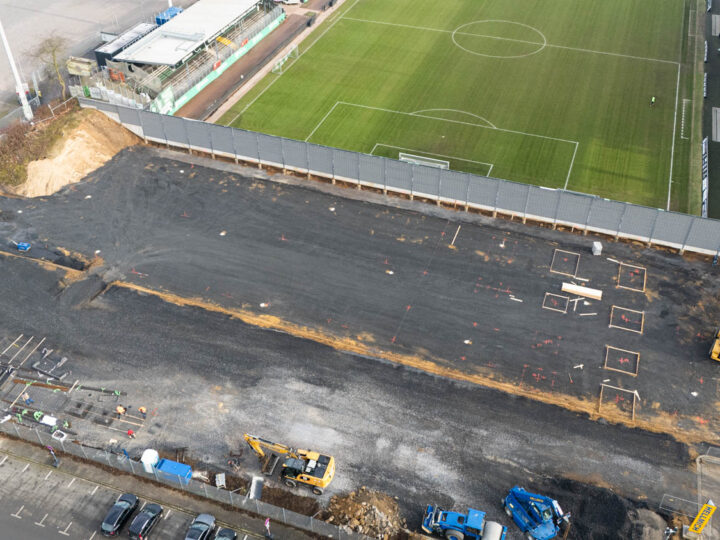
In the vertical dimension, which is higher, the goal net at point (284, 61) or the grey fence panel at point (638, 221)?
the goal net at point (284, 61)

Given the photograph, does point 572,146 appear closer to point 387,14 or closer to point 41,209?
point 387,14

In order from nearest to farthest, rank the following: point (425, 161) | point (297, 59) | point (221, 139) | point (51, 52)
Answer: point (221, 139)
point (425, 161)
point (51, 52)
point (297, 59)

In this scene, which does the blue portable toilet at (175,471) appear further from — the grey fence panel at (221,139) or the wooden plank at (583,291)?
the grey fence panel at (221,139)

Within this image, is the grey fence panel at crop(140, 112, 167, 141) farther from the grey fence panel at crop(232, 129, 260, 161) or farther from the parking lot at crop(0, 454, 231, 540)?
the parking lot at crop(0, 454, 231, 540)

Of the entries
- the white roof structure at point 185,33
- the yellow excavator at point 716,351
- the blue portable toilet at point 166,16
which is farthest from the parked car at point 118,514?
the blue portable toilet at point 166,16

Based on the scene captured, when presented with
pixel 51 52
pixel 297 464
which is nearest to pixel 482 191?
pixel 297 464

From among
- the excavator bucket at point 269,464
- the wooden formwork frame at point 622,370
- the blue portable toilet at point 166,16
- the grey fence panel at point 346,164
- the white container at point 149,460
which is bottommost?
the excavator bucket at point 269,464

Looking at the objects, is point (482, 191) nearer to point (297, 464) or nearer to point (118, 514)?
point (297, 464)

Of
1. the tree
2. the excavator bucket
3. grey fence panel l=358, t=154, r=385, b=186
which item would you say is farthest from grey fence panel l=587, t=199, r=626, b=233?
the tree
